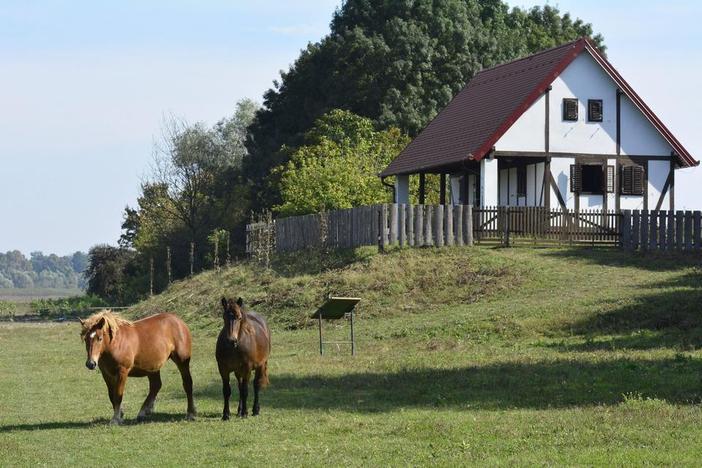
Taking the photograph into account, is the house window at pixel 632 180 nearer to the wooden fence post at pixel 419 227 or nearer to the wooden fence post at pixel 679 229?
the wooden fence post at pixel 679 229

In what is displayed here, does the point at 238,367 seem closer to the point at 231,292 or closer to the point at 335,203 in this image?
the point at 231,292

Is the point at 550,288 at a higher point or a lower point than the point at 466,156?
lower

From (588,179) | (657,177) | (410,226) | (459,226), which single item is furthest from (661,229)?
(657,177)

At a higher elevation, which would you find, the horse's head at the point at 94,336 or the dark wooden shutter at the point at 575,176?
the dark wooden shutter at the point at 575,176

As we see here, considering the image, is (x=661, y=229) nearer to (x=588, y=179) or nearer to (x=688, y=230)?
(x=688, y=230)

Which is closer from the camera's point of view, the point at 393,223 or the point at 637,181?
the point at 393,223

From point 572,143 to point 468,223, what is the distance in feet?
28.3

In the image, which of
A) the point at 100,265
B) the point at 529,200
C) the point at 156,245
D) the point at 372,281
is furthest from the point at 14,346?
the point at 100,265

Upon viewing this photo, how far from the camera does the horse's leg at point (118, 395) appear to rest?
18.4m

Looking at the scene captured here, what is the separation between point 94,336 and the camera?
18.1 m

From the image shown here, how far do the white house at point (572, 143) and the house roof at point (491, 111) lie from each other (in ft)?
A: 0.18

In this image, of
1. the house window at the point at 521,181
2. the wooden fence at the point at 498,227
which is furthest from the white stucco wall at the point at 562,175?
the wooden fence at the point at 498,227

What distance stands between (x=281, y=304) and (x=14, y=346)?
8.55 meters

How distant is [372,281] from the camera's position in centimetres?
3994
